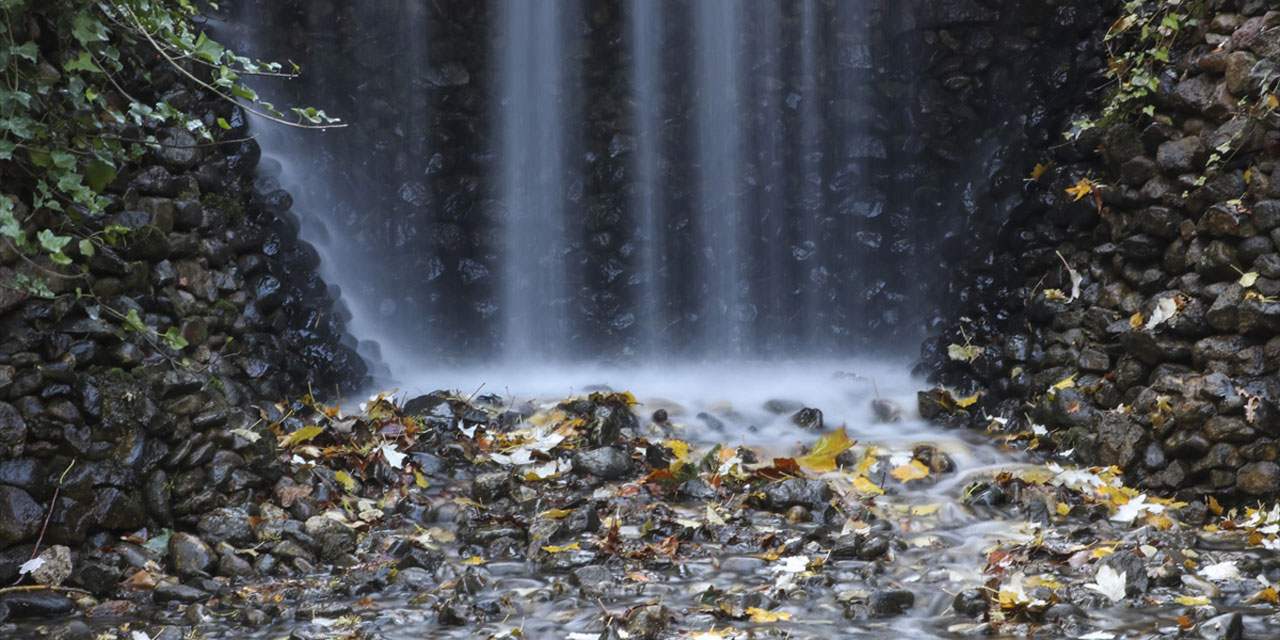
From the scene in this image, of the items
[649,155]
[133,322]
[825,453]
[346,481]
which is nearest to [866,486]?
[825,453]

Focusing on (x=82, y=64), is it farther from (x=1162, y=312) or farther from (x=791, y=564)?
(x=1162, y=312)

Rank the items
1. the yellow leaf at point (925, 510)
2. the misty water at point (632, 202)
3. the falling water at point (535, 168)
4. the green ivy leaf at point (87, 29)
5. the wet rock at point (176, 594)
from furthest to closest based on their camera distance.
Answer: the falling water at point (535, 168)
the misty water at point (632, 202)
the yellow leaf at point (925, 510)
the green ivy leaf at point (87, 29)
the wet rock at point (176, 594)

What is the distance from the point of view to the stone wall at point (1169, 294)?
14.5 ft

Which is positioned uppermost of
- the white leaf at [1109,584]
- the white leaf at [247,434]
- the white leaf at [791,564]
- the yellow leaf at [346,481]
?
the white leaf at [247,434]

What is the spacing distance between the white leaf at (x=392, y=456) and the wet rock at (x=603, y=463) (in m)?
0.90

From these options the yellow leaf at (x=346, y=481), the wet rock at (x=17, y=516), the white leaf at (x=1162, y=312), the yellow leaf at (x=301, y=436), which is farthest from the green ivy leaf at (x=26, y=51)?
the white leaf at (x=1162, y=312)

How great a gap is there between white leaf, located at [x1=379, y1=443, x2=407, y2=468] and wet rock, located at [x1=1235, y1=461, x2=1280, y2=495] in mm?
3980

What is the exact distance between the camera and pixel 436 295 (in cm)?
923

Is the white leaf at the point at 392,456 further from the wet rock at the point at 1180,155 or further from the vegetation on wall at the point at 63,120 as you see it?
the wet rock at the point at 1180,155

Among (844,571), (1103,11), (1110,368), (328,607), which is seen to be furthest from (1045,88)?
(328,607)

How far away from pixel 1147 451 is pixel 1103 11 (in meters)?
3.37

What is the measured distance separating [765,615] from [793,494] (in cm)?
133

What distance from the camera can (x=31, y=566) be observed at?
11.1 ft

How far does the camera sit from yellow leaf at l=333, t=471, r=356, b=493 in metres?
4.64
